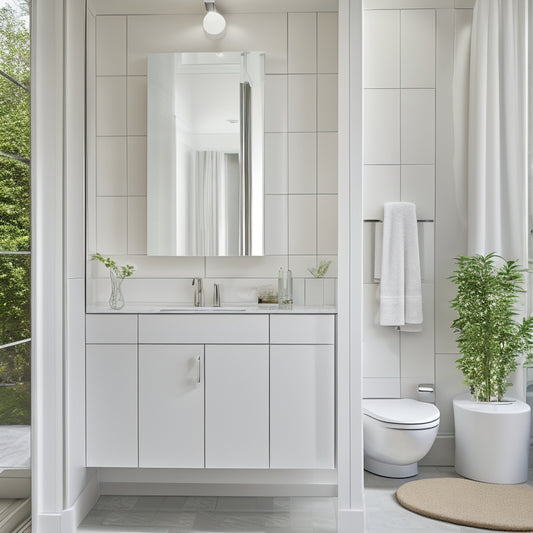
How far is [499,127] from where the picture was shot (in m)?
3.23

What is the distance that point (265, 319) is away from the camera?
265cm

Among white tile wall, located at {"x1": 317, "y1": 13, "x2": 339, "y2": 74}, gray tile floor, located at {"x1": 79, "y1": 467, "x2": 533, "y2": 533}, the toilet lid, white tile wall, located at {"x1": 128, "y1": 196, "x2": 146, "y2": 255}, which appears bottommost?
gray tile floor, located at {"x1": 79, "y1": 467, "x2": 533, "y2": 533}

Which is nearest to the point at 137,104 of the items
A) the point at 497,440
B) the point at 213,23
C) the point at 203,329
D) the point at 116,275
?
the point at 213,23

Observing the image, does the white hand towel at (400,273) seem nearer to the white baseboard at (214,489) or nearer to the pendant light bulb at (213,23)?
the white baseboard at (214,489)

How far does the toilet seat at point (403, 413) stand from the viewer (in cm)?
291

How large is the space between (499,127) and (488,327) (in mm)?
1126

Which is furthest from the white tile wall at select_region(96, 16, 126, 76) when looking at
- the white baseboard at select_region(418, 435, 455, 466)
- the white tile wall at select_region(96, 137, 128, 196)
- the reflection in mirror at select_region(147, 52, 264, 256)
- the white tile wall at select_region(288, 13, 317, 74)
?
the white baseboard at select_region(418, 435, 455, 466)

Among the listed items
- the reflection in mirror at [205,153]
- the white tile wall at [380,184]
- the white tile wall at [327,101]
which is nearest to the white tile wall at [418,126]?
the white tile wall at [380,184]

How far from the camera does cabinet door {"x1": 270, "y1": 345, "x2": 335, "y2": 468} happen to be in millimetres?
2625

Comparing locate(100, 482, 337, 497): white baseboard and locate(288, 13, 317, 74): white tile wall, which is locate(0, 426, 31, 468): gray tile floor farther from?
locate(288, 13, 317, 74): white tile wall

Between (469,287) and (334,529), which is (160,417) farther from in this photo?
(469,287)

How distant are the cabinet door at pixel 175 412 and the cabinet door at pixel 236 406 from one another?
5 cm

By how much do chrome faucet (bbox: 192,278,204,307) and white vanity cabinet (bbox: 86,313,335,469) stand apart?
379 mm

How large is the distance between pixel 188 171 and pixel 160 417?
126 cm
